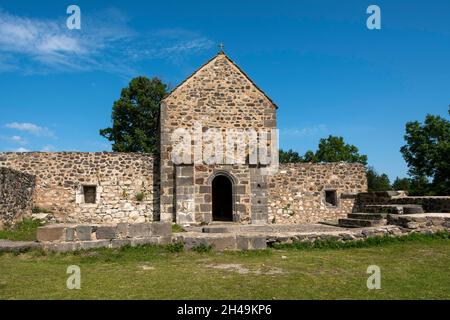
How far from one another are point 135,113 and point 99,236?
30.2m

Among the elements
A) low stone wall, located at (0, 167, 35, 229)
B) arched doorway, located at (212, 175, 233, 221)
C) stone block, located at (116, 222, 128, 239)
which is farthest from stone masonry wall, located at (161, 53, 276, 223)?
stone block, located at (116, 222, 128, 239)

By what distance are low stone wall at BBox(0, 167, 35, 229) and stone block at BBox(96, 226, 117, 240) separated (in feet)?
19.0

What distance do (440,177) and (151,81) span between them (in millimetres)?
26970

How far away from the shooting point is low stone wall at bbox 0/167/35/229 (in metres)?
14.6

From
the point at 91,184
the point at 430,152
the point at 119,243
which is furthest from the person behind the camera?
the point at 430,152

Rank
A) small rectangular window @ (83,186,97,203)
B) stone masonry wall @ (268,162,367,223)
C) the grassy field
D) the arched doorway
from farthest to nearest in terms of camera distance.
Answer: the arched doorway → stone masonry wall @ (268,162,367,223) → small rectangular window @ (83,186,97,203) → the grassy field

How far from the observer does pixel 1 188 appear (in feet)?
47.2

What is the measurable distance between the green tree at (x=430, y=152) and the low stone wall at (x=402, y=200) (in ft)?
29.8

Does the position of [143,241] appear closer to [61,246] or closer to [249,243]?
[61,246]

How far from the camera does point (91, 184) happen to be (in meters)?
18.8

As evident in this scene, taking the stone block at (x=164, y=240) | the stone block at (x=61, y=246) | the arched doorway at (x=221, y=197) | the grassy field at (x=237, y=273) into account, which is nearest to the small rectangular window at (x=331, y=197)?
the arched doorway at (x=221, y=197)

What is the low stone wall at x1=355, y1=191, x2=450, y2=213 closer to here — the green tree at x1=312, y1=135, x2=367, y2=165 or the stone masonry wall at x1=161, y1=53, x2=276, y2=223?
the stone masonry wall at x1=161, y1=53, x2=276, y2=223

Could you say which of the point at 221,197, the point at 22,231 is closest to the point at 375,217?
the point at 221,197

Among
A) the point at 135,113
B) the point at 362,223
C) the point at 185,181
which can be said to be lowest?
the point at 362,223
